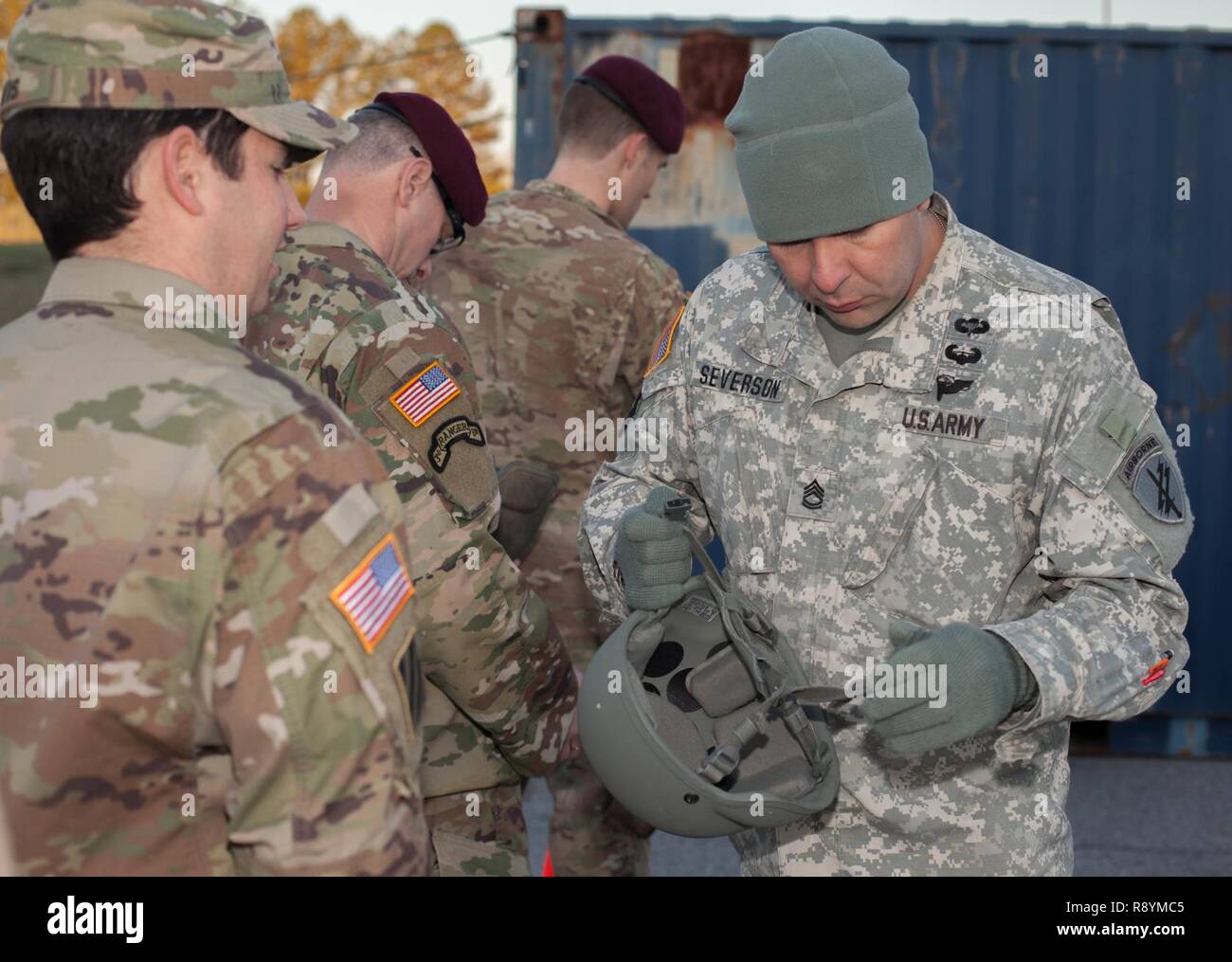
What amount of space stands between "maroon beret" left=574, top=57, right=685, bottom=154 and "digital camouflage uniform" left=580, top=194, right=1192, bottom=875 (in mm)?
1722

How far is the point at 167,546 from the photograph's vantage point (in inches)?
53.7

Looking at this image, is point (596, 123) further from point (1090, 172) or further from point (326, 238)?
point (1090, 172)

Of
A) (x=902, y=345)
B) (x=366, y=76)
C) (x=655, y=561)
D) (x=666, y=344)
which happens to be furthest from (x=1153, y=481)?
(x=366, y=76)

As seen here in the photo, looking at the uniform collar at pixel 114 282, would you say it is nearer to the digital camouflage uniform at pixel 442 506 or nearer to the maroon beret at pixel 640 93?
the digital camouflage uniform at pixel 442 506

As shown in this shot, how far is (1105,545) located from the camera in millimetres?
2002

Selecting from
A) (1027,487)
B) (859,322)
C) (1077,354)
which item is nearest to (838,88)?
(859,322)

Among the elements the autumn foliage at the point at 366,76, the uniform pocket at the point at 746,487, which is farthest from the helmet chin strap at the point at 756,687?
the autumn foliage at the point at 366,76

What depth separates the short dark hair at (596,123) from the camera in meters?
3.96

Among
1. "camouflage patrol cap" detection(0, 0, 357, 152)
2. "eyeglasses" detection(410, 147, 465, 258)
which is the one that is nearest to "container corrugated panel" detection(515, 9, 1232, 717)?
"eyeglasses" detection(410, 147, 465, 258)

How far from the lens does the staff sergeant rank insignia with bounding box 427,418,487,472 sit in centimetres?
249

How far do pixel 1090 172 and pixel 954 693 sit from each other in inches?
184

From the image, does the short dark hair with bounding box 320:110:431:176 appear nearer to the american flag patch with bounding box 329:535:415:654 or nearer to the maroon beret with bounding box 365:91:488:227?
the maroon beret with bounding box 365:91:488:227
